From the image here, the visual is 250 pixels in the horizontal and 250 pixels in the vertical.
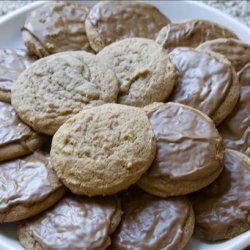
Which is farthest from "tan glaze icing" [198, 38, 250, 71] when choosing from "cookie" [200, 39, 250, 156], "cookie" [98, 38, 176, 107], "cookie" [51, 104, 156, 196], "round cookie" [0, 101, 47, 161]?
"round cookie" [0, 101, 47, 161]

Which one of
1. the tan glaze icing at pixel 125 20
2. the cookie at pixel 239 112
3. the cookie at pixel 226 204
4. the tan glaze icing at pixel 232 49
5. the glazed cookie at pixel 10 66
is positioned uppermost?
Result: the tan glaze icing at pixel 125 20

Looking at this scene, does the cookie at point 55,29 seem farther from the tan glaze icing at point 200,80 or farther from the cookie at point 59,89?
the tan glaze icing at point 200,80

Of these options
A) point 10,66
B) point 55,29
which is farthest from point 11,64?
point 55,29

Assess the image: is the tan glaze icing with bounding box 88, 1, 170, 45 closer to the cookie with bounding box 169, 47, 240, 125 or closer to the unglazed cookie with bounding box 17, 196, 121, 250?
the cookie with bounding box 169, 47, 240, 125

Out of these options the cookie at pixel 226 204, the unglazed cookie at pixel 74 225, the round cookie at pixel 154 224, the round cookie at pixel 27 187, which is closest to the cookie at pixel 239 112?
the cookie at pixel 226 204

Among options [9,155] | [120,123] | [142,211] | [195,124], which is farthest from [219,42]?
[9,155]
